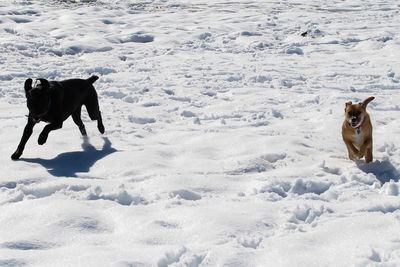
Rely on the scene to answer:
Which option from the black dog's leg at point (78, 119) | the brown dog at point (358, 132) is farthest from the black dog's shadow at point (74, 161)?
the brown dog at point (358, 132)

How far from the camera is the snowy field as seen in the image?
319 cm

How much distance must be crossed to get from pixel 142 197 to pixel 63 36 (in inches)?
400

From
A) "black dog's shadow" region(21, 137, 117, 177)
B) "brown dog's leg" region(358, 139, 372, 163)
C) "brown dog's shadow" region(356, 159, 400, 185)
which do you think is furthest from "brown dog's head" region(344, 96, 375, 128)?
"black dog's shadow" region(21, 137, 117, 177)

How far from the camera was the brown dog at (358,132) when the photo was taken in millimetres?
4703

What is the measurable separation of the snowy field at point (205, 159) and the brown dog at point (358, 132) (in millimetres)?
133

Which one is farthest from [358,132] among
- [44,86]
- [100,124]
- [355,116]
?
[44,86]

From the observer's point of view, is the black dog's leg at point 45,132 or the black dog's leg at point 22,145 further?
the black dog's leg at point 45,132

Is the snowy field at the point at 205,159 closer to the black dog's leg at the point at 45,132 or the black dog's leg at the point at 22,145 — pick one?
the black dog's leg at the point at 22,145

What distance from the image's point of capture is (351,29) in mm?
14258

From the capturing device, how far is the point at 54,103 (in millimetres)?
5098

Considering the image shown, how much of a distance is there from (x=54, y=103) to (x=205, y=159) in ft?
5.92

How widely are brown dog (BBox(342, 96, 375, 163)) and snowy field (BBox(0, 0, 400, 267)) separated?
0.13 meters

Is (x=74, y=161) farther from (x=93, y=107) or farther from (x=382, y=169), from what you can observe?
(x=382, y=169)

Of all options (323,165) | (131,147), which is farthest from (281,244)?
(131,147)
